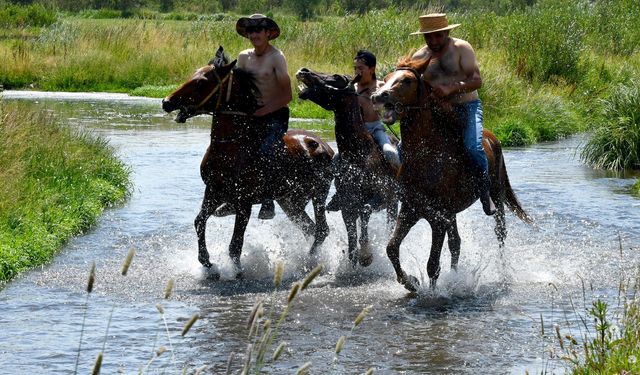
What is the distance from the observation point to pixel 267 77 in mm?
11328

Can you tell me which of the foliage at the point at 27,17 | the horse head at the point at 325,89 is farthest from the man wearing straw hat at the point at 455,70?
the foliage at the point at 27,17

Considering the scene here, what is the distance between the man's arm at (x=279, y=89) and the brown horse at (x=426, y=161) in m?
1.50

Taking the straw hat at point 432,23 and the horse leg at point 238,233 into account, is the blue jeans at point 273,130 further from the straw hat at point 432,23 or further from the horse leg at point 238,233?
the straw hat at point 432,23

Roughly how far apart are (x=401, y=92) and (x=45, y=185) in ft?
21.8

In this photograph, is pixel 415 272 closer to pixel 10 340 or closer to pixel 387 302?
pixel 387 302

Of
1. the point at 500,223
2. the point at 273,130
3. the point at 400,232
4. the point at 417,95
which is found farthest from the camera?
the point at 500,223

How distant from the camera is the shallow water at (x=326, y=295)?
8633mm

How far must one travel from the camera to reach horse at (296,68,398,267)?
11539mm

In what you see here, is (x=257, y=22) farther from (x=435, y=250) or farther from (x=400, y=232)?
(x=435, y=250)

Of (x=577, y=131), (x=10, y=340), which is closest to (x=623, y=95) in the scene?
(x=577, y=131)

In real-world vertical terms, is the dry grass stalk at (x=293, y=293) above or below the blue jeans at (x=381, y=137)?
above

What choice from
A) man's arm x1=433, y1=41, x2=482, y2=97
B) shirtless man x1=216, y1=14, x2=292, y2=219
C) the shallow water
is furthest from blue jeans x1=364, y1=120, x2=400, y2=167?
man's arm x1=433, y1=41, x2=482, y2=97

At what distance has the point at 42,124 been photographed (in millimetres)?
18547

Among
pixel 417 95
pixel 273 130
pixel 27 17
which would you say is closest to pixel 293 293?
pixel 417 95
